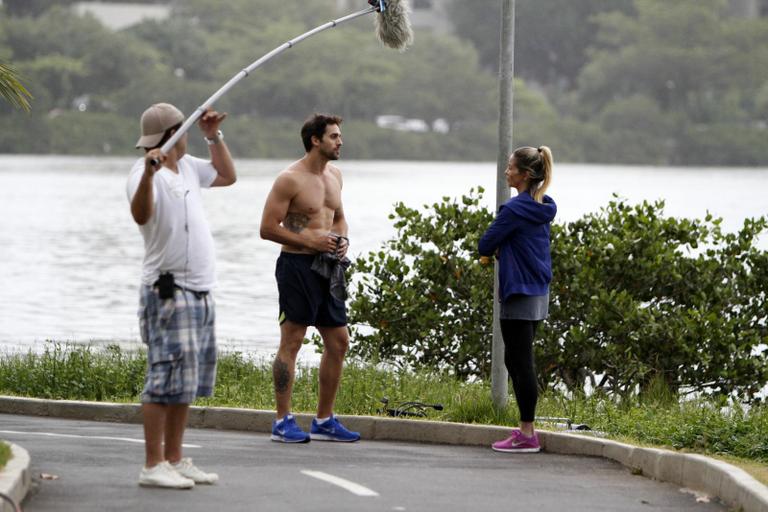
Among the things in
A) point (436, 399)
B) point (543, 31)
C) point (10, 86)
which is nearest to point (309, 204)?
point (436, 399)

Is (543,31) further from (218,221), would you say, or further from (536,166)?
(536,166)

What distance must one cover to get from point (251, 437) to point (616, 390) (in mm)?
3851

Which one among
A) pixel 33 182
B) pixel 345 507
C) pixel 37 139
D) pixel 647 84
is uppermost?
pixel 647 84

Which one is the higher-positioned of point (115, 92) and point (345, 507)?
point (115, 92)

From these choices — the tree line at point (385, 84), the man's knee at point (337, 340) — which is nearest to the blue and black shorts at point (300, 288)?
the man's knee at point (337, 340)

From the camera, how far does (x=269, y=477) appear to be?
26.7ft

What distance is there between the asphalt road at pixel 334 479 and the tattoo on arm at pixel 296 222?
4.35ft

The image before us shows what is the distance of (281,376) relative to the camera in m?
9.52

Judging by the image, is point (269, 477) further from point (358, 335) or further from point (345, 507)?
point (358, 335)

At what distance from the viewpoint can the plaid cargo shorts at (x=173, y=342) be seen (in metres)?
7.44

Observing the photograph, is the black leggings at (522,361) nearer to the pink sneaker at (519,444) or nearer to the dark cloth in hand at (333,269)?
the pink sneaker at (519,444)

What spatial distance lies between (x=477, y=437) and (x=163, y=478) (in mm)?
3049

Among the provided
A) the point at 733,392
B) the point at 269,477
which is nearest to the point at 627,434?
the point at 269,477

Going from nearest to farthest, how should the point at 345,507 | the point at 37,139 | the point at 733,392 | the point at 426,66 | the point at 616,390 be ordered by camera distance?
1. the point at 345,507
2. the point at 616,390
3. the point at 733,392
4. the point at 37,139
5. the point at 426,66
